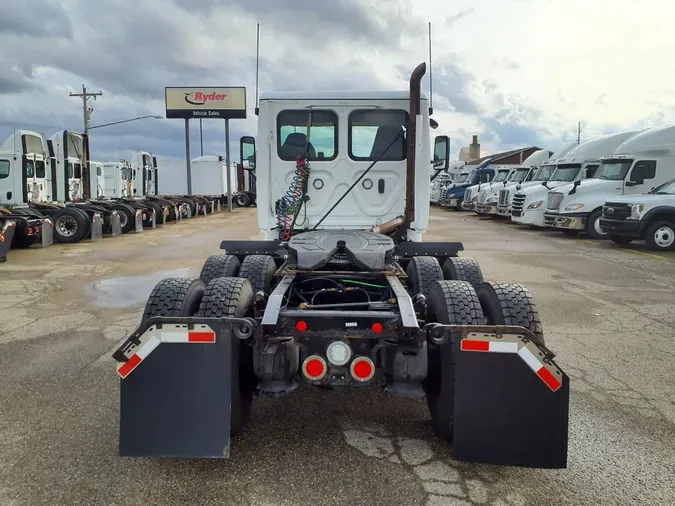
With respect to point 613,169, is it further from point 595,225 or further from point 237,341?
point 237,341

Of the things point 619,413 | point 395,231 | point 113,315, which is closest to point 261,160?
point 395,231

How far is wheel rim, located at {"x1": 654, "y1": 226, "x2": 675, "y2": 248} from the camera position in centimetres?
1307

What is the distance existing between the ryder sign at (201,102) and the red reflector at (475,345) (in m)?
35.2

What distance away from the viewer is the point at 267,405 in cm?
401

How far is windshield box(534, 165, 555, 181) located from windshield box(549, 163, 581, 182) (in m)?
0.56

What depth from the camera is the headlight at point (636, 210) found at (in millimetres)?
13039

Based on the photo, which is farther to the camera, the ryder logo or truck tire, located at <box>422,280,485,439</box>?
the ryder logo

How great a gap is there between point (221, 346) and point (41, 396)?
7.19 ft

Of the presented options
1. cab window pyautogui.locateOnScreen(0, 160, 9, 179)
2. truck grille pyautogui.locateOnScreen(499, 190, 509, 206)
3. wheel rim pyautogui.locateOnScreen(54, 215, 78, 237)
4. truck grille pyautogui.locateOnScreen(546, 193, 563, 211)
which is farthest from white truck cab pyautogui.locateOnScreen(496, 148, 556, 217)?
cab window pyautogui.locateOnScreen(0, 160, 9, 179)

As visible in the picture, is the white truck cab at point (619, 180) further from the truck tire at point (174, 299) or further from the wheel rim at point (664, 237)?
the truck tire at point (174, 299)

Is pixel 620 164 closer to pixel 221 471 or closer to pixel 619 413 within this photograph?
pixel 619 413

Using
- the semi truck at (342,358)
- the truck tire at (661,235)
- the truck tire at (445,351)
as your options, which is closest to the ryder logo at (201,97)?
the truck tire at (661,235)

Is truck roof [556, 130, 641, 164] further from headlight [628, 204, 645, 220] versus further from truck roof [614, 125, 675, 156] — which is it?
headlight [628, 204, 645, 220]

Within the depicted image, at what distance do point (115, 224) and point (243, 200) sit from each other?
69.4 ft
